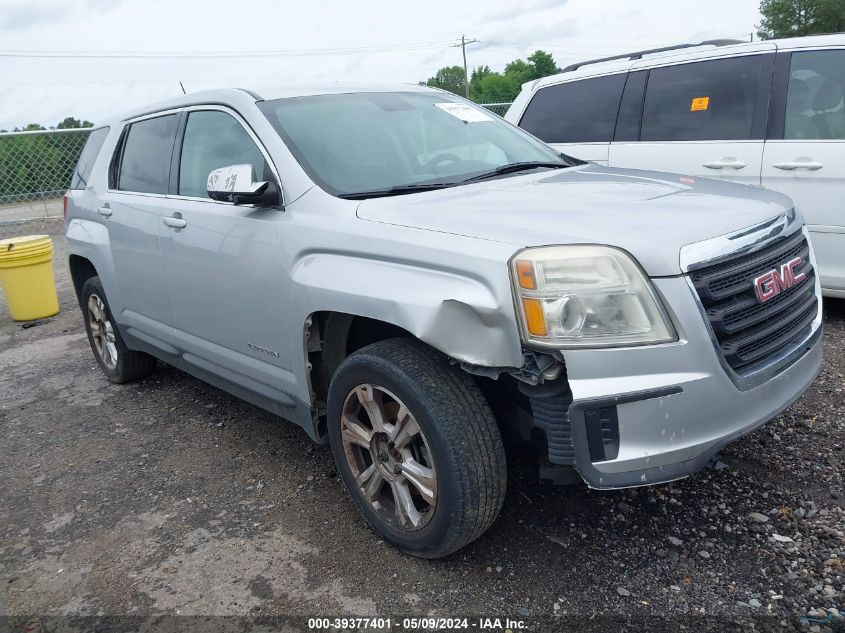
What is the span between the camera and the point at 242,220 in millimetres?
3211

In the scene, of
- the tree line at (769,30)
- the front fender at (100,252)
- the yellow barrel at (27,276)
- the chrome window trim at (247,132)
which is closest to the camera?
the chrome window trim at (247,132)

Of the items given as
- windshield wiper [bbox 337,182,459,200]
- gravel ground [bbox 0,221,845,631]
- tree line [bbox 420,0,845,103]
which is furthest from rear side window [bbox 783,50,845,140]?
tree line [bbox 420,0,845,103]

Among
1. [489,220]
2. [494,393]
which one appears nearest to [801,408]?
[494,393]

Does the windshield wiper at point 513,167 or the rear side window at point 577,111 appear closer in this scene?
the windshield wiper at point 513,167

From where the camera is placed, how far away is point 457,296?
2334 millimetres

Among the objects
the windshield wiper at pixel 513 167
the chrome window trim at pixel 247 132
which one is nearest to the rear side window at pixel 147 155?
the chrome window trim at pixel 247 132

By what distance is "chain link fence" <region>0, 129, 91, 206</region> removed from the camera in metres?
12.7

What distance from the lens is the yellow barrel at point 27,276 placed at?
286 inches

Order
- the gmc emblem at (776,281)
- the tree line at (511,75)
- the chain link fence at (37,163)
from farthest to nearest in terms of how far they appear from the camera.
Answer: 1. the tree line at (511,75)
2. the chain link fence at (37,163)
3. the gmc emblem at (776,281)

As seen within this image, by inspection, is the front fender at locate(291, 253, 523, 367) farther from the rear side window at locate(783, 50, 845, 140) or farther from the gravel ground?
the rear side window at locate(783, 50, 845, 140)

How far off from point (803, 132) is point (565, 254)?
11.2 ft

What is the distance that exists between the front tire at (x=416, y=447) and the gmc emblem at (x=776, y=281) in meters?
0.98

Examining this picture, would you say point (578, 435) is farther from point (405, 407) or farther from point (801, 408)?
point (801, 408)

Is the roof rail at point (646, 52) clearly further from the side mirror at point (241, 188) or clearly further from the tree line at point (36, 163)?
the tree line at point (36, 163)
